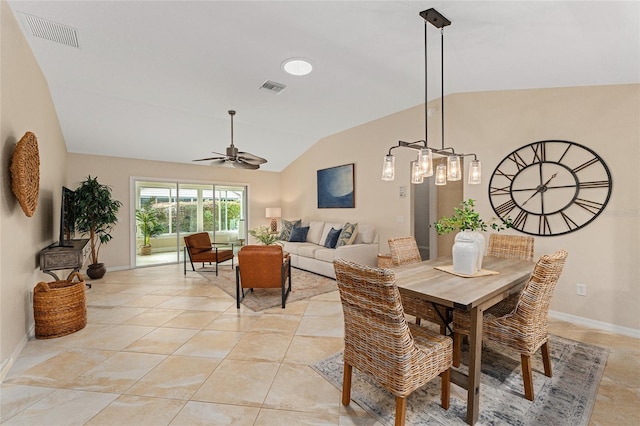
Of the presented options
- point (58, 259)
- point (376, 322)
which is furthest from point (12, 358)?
point (376, 322)

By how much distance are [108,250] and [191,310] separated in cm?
342

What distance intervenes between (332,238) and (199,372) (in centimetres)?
352

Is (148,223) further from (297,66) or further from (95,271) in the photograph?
(297,66)

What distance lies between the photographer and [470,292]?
5.81ft

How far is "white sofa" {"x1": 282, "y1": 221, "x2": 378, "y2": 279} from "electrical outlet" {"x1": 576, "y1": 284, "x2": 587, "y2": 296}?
2.69m

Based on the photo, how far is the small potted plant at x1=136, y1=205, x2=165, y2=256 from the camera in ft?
20.1

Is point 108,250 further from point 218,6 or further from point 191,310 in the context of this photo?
point 218,6

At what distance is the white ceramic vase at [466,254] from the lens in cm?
220

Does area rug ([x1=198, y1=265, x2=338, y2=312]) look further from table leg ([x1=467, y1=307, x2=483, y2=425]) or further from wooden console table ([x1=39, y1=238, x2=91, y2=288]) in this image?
table leg ([x1=467, y1=307, x2=483, y2=425])

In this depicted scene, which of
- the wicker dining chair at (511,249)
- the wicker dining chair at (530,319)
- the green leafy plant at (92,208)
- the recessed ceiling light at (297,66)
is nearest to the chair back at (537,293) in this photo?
the wicker dining chair at (530,319)

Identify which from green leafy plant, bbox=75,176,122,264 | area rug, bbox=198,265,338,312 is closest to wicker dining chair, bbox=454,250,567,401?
area rug, bbox=198,265,338,312

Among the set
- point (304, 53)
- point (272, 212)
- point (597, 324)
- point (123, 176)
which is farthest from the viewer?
point (272, 212)

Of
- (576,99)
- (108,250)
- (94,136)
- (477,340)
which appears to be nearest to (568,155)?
(576,99)

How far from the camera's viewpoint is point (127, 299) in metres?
3.98
